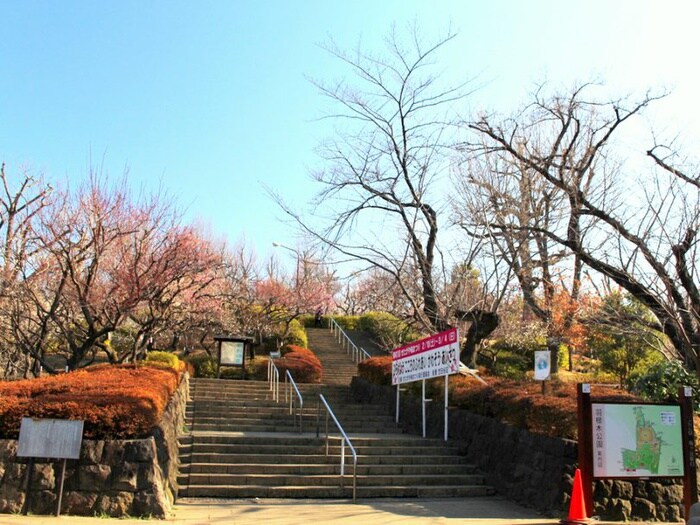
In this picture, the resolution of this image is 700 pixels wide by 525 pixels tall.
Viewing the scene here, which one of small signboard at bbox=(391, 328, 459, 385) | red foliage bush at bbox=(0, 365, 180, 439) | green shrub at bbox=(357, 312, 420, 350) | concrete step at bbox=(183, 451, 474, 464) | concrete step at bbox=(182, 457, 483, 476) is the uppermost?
green shrub at bbox=(357, 312, 420, 350)

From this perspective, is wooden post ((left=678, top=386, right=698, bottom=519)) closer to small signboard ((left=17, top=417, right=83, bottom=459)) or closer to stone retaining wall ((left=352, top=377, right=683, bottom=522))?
stone retaining wall ((left=352, top=377, right=683, bottom=522))

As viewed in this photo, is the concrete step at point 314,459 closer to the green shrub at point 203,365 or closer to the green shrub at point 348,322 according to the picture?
the green shrub at point 203,365

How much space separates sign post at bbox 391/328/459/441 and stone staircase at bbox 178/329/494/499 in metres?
1.32

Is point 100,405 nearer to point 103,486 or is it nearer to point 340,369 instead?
point 103,486

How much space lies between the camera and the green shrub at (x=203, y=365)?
24406 mm

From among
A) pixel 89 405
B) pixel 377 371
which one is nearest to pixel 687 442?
pixel 89 405

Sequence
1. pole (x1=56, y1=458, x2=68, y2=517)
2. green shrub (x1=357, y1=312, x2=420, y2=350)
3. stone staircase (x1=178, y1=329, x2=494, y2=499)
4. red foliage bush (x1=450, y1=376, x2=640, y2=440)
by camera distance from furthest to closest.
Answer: green shrub (x1=357, y1=312, x2=420, y2=350) < stone staircase (x1=178, y1=329, x2=494, y2=499) < red foliage bush (x1=450, y1=376, x2=640, y2=440) < pole (x1=56, y1=458, x2=68, y2=517)

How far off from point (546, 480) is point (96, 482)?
21.1ft

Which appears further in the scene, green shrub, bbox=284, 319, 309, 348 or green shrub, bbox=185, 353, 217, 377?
green shrub, bbox=284, 319, 309, 348

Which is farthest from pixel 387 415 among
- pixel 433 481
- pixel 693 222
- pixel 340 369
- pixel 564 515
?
pixel 340 369

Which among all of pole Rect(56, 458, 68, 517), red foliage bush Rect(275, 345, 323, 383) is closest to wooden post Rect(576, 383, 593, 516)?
pole Rect(56, 458, 68, 517)

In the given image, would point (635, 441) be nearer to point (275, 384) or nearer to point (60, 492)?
point (60, 492)

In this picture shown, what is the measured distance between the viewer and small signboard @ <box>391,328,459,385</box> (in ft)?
41.0

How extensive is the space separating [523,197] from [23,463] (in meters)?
11.9
